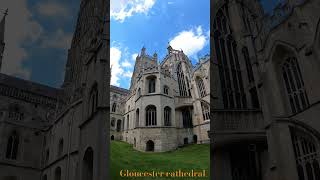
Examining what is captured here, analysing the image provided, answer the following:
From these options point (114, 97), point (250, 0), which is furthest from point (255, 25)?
point (114, 97)

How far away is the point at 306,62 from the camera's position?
52.2ft

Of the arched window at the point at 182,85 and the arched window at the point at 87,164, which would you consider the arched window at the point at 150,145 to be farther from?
the arched window at the point at 87,164

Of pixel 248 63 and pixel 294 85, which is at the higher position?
pixel 248 63

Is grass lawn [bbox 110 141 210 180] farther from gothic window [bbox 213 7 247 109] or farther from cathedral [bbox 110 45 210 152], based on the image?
gothic window [bbox 213 7 247 109]

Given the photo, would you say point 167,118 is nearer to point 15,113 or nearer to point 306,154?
point 306,154

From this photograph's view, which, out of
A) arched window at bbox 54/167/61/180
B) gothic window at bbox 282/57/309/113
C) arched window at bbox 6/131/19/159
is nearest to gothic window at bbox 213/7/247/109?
gothic window at bbox 282/57/309/113

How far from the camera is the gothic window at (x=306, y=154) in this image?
576 inches

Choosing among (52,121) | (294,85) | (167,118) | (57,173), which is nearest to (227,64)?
(294,85)

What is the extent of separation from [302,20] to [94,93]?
12.1 meters

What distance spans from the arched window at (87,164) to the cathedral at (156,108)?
507 centimetres

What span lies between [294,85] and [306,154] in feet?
13.6

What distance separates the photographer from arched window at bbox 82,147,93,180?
12.9 m

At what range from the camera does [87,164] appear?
544 inches

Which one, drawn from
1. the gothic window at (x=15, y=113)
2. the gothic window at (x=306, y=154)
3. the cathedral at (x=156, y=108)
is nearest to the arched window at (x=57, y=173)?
the gothic window at (x=15, y=113)
